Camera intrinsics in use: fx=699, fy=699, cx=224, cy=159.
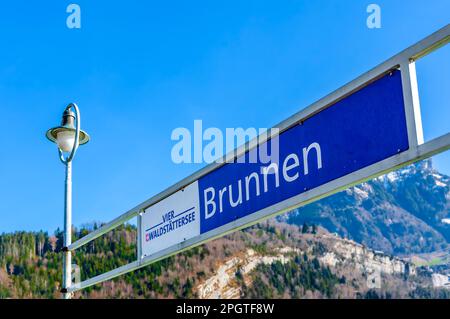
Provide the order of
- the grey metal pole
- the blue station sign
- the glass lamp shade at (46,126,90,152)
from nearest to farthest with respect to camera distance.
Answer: the blue station sign, the grey metal pole, the glass lamp shade at (46,126,90,152)

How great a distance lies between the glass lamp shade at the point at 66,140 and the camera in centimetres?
788

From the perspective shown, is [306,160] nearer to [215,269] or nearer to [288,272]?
[215,269]

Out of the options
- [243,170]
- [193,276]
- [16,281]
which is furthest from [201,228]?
[193,276]

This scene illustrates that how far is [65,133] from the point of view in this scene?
790cm

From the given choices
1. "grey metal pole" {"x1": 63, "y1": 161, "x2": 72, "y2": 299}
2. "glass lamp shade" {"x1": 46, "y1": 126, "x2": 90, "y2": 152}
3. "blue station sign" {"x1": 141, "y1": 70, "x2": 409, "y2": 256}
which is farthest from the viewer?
"glass lamp shade" {"x1": 46, "y1": 126, "x2": 90, "y2": 152}

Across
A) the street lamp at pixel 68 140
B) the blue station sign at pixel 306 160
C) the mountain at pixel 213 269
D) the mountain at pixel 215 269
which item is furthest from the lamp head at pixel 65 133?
the mountain at pixel 215 269

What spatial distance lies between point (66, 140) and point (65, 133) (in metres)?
0.08

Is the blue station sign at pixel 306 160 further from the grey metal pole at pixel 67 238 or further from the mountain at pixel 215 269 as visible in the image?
the mountain at pixel 215 269

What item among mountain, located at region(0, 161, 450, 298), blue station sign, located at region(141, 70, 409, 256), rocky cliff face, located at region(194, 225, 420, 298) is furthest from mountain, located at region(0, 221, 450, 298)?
blue station sign, located at region(141, 70, 409, 256)

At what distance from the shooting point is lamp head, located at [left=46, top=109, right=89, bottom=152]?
788 cm

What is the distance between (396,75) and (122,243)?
10804cm

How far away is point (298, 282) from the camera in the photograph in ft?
513

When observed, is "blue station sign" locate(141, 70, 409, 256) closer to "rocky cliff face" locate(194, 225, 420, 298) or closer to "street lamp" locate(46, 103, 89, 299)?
"street lamp" locate(46, 103, 89, 299)

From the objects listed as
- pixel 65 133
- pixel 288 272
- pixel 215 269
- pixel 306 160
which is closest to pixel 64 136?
pixel 65 133
